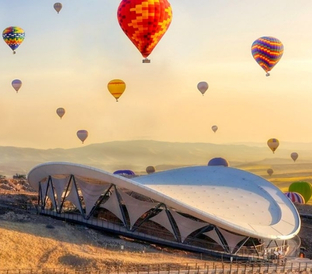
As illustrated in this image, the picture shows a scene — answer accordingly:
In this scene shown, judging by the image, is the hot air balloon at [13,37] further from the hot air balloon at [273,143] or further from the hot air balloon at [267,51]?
the hot air balloon at [273,143]

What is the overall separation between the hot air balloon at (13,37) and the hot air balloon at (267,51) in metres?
39.6

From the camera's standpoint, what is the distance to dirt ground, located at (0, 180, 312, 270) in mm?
50797

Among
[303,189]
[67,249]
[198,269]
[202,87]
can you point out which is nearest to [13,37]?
[202,87]

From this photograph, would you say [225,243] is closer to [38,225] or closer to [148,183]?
[148,183]

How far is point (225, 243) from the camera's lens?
59625mm

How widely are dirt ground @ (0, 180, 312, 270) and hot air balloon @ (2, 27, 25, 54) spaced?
158 feet

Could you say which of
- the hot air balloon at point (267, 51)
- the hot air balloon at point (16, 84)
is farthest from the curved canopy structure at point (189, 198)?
the hot air balloon at point (16, 84)

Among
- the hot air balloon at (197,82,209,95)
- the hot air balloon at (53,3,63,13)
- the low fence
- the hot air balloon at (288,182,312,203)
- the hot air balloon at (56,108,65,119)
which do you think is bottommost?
the low fence

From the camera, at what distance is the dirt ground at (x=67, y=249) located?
50.8 metres

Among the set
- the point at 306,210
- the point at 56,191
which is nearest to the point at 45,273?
the point at 56,191

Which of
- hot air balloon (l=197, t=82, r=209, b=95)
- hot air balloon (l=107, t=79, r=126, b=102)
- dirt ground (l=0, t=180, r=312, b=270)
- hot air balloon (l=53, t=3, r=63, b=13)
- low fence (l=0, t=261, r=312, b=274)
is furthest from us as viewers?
hot air balloon (l=53, t=3, r=63, b=13)

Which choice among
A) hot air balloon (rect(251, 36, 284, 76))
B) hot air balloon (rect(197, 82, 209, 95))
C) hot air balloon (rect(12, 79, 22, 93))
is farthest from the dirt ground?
hot air balloon (rect(12, 79, 22, 93))

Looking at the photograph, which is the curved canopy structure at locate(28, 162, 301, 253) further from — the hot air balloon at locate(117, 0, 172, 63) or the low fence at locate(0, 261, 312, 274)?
the hot air balloon at locate(117, 0, 172, 63)

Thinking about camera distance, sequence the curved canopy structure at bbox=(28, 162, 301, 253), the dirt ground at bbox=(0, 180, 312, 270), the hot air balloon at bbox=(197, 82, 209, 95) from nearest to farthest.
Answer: the dirt ground at bbox=(0, 180, 312, 270), the curved canopy structure at bbox=(28, 162, 301, 253), the hot air balloon at bbox=(197, 82, 209, 95)
